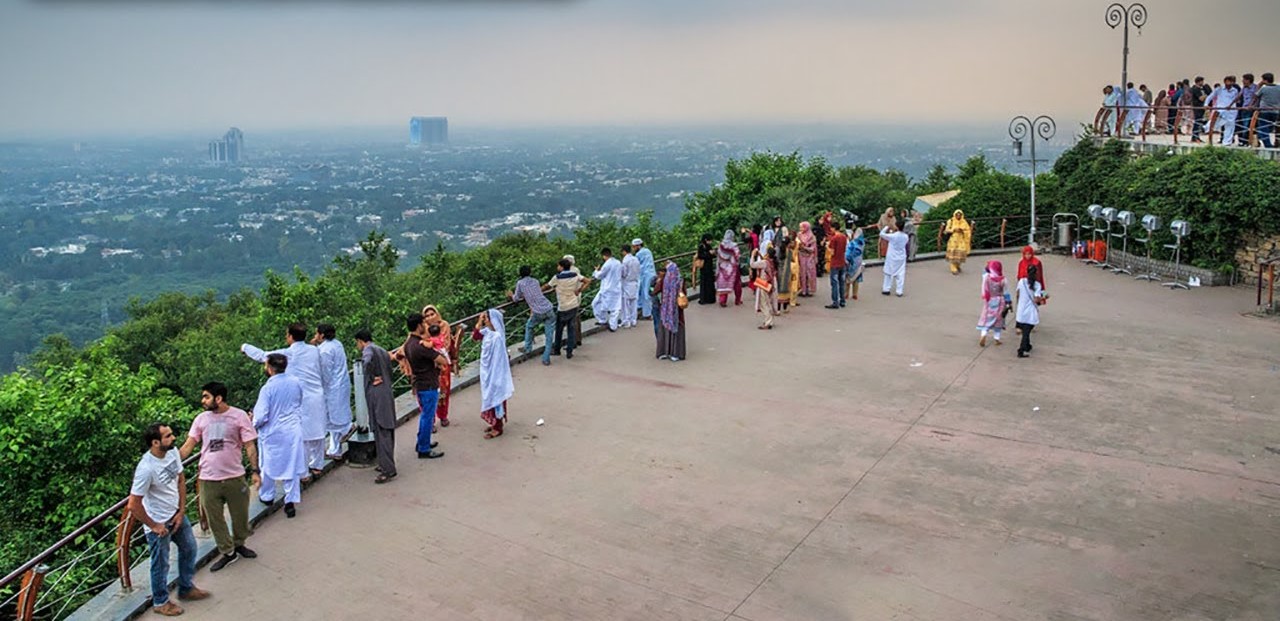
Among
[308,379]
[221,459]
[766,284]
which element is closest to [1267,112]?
[766,284]

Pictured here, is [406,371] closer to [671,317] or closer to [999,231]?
[671,317]

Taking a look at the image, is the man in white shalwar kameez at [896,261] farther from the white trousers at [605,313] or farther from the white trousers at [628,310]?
the white trousers at [605,313]

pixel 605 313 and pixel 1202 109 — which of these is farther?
pixel 1202 109

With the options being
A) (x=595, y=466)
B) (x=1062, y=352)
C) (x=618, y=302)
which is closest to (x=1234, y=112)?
(x=1062, y=352)

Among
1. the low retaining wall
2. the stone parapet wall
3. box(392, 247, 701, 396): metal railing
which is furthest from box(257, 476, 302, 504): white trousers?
the low retaining wall

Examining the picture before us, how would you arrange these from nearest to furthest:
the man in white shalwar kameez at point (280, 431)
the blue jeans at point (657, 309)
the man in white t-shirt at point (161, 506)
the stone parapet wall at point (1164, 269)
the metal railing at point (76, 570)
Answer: the metal railing at point (76, 570) < the man in white t-shirt at point (161, 506) < the man in white shalwar kameez at point (280, 431) < the blue jeans at point (657, 309) < the stone parapet wall at point (1164, 269)

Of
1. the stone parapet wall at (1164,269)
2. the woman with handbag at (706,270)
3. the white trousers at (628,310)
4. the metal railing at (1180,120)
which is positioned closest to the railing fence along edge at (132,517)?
the woman with handbag at (706,270)
